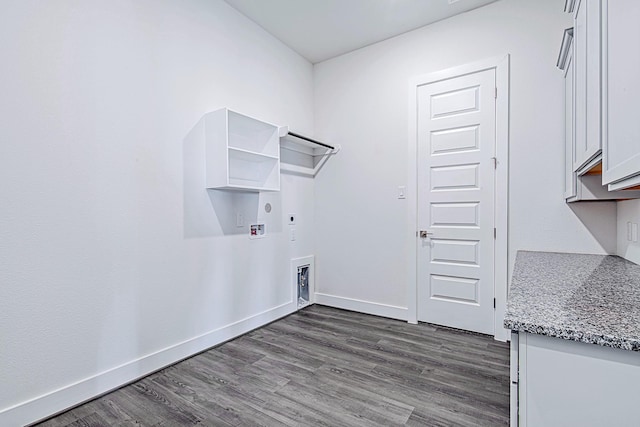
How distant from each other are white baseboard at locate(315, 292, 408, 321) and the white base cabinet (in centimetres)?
240

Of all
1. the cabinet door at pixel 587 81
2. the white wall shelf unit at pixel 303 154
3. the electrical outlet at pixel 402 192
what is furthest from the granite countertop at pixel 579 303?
the white wall shelf unit at pixel 303 154

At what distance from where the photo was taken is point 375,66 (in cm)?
343

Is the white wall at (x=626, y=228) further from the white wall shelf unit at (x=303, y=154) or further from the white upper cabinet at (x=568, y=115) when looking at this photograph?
the white wall shelf unit at (x=303, y=154)

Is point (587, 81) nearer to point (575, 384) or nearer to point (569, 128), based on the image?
point (569, 128)

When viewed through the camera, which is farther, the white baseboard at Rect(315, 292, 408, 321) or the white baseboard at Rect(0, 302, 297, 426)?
the white baseboard at Rect(315, 292, 408, 321)

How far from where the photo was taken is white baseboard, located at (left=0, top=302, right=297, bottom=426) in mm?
1677

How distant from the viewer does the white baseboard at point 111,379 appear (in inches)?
66.0

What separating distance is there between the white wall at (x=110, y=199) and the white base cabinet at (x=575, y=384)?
7.24 feet

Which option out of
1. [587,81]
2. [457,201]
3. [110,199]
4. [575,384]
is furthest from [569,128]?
[110,199]

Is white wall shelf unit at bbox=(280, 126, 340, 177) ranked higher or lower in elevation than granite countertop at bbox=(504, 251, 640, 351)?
higher

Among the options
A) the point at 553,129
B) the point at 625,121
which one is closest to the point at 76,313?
the point at 625,121

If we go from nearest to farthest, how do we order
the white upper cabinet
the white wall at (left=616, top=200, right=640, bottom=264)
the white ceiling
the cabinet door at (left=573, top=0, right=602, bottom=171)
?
the cabinet door at (left=573, top=0, right=602, bottom=171) < the white wall at (left=616, top=200, right=640, bottom=264) < the white upper cabinet < the white ceiling

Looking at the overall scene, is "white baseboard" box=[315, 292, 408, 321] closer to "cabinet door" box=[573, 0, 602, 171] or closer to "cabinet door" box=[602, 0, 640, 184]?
"cabinet door" box=[573, 0, 602, 171]

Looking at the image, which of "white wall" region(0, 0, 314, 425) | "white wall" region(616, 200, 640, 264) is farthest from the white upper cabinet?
"white wall" region(0, 0, 314, 425)
